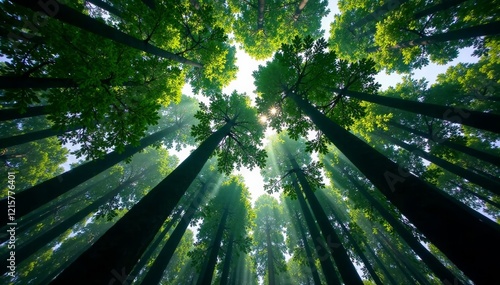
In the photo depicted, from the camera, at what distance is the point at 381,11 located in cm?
1209

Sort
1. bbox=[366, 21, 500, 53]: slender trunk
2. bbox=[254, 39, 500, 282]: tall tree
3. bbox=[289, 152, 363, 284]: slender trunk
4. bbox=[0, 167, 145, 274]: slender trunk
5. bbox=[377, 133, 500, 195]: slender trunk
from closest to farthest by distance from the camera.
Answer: bbox=[254, 39, 500, 282]: tall tree < bbox=[289, 152, 363, 284]: slender trunk < bbox=[366, 21, 500, 53]: slender trunk < bbox=[377, 133, 500, 195]: slender trunk < bbox=[0, 167, 145, 274]: slender trunk

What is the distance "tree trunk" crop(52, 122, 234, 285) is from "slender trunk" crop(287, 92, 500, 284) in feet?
11.6

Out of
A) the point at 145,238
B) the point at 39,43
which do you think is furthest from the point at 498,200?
the point at 39,43

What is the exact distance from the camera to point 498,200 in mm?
15172

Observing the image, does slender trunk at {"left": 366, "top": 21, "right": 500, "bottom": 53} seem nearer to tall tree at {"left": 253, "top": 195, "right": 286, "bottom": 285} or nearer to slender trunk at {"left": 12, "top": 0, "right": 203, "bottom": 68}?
slender trunk at {"left": 12, "top": 0, "right": 203, "bottom": 68}

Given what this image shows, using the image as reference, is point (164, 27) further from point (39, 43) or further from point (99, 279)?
point (99, 279)

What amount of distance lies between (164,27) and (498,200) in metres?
24.7

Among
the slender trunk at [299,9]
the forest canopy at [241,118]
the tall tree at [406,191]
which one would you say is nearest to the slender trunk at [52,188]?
the forest canopy at [241,118]

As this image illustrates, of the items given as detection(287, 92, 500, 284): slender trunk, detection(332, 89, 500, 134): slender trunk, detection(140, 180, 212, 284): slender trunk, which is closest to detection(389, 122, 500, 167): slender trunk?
detection(332, 89, 500, 134): slender trunk

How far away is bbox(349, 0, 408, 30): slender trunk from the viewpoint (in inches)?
424

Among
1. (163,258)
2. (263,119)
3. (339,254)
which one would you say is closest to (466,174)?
(339,254)

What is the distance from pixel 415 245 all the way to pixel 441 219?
10.3 meters

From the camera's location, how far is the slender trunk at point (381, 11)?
35.4ft

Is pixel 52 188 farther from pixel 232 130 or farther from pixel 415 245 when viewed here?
pixel 415 245
